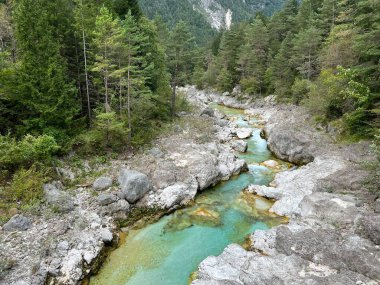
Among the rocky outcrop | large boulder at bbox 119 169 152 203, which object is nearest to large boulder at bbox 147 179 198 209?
large boulder at bbox 119 169 152 203

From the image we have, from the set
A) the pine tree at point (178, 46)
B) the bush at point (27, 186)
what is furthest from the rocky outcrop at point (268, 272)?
the pine tree at point (178, 46)

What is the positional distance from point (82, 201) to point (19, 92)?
8209mm

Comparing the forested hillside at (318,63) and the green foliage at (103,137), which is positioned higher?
the forested hillside at (318,63)

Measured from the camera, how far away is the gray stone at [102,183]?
57.3 feet

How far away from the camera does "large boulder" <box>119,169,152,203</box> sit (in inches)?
669

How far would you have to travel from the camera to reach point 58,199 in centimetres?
1542

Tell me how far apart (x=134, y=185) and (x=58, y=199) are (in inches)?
164

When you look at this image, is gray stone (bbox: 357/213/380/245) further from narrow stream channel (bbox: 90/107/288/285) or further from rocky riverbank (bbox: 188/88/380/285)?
narrow stream channel (bbox: 90/107/288/285)

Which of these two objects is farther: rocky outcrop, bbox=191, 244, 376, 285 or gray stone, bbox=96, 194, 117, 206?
gray stone, bbox=96, 194, 117, 206

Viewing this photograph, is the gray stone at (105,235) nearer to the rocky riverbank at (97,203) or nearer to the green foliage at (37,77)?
the rocky riverbank at (97,203)

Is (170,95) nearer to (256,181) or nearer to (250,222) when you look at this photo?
(256,181)

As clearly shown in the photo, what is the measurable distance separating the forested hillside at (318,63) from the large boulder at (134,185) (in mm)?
15198

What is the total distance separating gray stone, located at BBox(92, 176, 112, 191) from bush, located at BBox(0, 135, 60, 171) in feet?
10.6

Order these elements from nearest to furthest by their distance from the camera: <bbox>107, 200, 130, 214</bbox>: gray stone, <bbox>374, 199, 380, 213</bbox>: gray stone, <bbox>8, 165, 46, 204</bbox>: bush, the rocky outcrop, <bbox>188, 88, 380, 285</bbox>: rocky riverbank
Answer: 1. the rocky outcrop
2. <bbox>188, 88, 380, 285</bbox>: rocky riverbank
3. <bbox>374, 199, 380, 213</bbox>: gray stone
4. <bbox>8, 165, 46, 204</bbox>: bush
5. <bbox>107, 200, 130, 214</bbox>: gray stone
